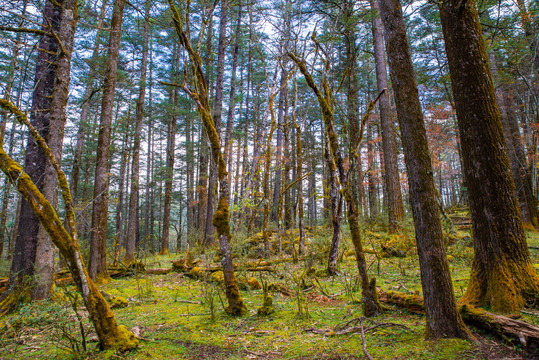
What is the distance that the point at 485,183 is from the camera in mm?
3168

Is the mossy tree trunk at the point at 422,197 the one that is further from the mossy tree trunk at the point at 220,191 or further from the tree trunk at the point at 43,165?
the tree trunk at the point at 43,165

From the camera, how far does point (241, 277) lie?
5934 mm

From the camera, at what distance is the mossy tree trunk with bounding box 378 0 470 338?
2453 mm

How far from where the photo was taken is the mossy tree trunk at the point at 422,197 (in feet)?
8.05

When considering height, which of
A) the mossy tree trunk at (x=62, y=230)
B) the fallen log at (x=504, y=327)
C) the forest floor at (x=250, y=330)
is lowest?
the forest floor at (x=250, y=330)

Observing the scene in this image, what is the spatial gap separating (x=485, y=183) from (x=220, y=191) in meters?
3.35

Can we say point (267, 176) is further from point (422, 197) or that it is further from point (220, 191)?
point (422, 197)

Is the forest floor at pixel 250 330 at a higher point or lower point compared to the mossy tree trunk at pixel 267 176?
lower

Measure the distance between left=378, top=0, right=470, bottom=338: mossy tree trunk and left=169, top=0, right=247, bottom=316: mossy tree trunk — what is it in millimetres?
2395

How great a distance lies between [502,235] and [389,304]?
5.23 ft

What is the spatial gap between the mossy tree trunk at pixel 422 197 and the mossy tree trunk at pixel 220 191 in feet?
7.86

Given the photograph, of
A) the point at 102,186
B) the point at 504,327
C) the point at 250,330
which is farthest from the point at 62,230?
the point at 102,186

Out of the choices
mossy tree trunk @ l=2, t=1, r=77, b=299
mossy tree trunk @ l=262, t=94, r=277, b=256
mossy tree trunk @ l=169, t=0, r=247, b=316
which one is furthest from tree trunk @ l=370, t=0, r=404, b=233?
mossy tree trunk @ l=2, t=1, r=77, b=299

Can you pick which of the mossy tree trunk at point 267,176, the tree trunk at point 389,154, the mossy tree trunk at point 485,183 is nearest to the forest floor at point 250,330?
the mossy tree trunk at point 485,183
